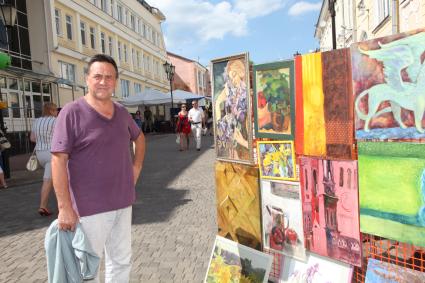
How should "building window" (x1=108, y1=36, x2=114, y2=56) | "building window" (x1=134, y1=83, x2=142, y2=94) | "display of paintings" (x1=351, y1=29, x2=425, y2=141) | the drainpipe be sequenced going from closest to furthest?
1. "display of paintings" (x1=351, y1=29, x2=425, y2=141)
2. the drainpipe
3. "building window" (x1=108, y1=36, x2=114, y2=56)
4. "building window" (x1=134, y1=83, x2=142, y2=94)

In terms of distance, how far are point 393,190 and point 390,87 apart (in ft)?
1.78

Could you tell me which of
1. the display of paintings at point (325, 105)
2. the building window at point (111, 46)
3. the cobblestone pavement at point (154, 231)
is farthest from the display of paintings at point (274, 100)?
the building window at point (111, 46)

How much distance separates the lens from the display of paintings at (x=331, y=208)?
Result: 2.33 metres

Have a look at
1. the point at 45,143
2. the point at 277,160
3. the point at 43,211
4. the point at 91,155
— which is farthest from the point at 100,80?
the point at 43,211

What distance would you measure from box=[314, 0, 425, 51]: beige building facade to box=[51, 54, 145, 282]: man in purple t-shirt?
8740mm

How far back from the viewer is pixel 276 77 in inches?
102

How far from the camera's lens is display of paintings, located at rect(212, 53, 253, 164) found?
2.76 m

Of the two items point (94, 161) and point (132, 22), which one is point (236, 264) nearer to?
point (94, 161)

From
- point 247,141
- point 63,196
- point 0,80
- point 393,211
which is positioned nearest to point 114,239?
point 63,196

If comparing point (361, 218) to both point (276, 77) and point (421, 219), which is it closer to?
point (421, 219)

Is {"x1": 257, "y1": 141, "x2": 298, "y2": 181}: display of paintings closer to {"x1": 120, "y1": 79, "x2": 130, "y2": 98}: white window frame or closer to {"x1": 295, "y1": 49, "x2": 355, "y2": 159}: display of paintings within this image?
{"x1": 295, "y1": 49, "x2": 355, "y2": 159}: display of paintings

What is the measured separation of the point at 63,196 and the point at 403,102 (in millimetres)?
1939

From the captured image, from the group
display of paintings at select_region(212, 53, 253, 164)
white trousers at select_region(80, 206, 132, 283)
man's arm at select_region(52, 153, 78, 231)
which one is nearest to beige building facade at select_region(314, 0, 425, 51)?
display of paintings at select_region(212, 53, 253, 164)

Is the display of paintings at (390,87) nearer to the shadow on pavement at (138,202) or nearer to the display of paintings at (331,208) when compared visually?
the display of paintings at (331,208)
